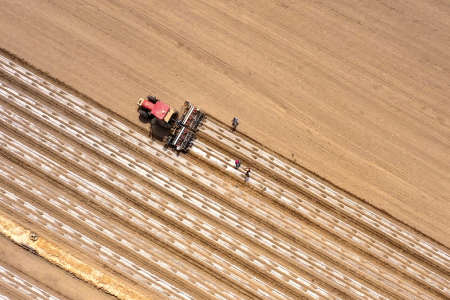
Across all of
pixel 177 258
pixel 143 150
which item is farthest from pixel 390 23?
pixel 177 258

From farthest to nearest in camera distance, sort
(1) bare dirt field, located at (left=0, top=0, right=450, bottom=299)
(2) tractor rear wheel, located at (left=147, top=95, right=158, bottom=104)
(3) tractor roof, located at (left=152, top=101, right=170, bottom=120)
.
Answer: (1) bare dirt field, located at (left=0, top=0, right=450, bottom=299), (2) tractor rear wheel, located at (left=147, top=95, right=158, bottom=104), (3) tractor roof, located at (left=152, top=101, right=170, bottom=120)

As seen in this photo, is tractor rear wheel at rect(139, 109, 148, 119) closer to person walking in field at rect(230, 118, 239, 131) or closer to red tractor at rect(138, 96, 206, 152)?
red tractor at rect(138, 96, 206, 152)

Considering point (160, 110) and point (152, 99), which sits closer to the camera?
point (160, 110)

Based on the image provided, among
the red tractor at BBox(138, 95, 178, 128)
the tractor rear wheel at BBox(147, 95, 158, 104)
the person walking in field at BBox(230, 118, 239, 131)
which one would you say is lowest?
the red tractor at BBox(138, 95, 178, 128)

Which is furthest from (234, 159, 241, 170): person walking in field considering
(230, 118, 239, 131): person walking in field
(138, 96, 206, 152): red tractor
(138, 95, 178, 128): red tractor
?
(138, 95, 178, 128): red tractor

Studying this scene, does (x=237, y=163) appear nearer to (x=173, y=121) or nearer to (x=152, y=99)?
(x=173, y=121)

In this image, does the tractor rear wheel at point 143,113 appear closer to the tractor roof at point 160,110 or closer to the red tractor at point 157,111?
the red tractor at point 157,111

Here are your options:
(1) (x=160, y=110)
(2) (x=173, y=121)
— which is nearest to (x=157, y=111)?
(1) (x=160, y=110)
